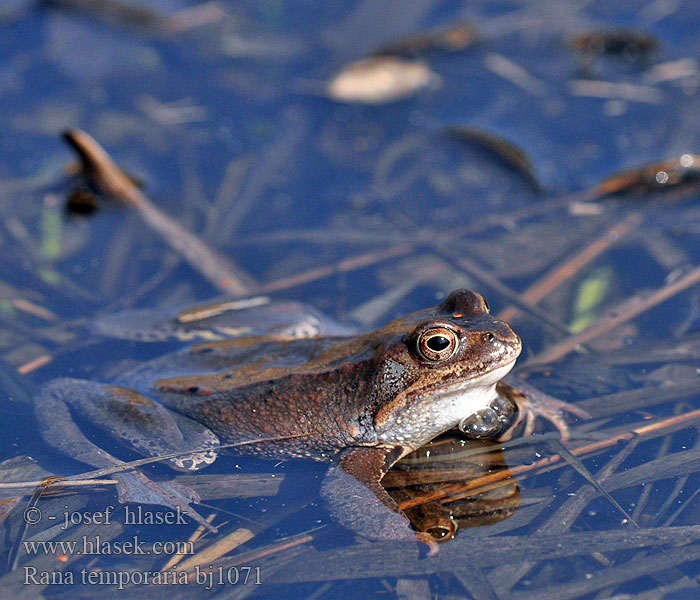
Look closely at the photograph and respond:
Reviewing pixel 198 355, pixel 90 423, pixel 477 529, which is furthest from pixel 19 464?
pixel 477 529

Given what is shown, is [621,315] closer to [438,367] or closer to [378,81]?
[438,367]

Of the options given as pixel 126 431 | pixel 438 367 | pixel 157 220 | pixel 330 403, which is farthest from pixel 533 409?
pixel 157 220

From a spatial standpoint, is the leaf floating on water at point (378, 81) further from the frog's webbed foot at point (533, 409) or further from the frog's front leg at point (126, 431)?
the frog's front leg at point (126, 431)

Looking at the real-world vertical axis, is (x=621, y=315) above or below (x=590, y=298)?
below

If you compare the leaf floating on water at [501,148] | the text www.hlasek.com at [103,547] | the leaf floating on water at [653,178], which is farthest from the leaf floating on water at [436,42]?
the text www.hlasek.com at [103,547]

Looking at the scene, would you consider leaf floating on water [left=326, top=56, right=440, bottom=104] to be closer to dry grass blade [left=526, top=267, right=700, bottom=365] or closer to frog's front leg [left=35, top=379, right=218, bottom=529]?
dry grass blade [left=526, top=267, right=700, bottom=365]

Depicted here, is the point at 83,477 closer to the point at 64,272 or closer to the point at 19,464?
the point at 19,464

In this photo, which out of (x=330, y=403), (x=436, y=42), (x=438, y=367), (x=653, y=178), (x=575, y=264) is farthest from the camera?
(x=436, y=42)
